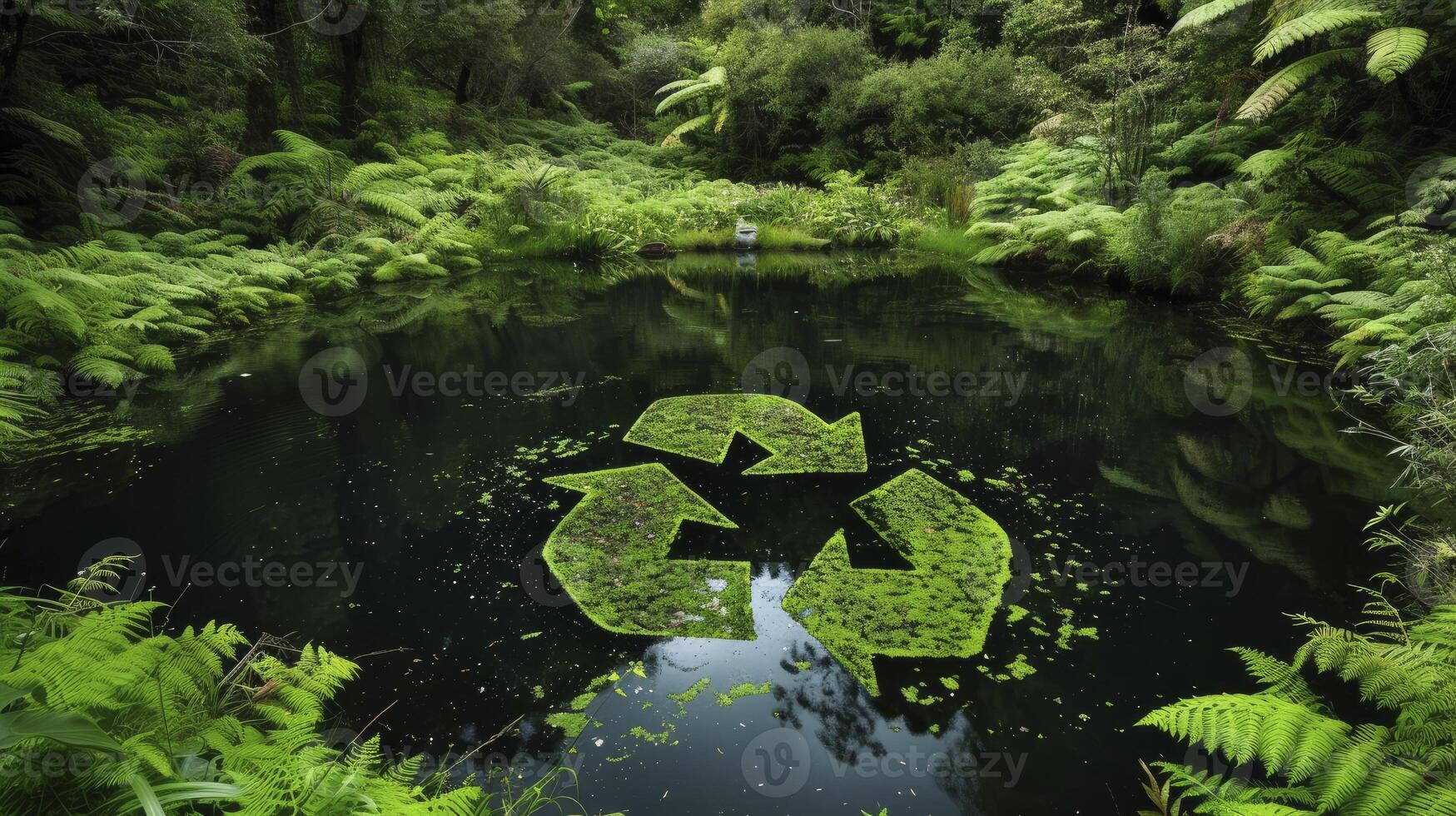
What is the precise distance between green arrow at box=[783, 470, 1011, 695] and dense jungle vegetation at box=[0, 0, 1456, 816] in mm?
682

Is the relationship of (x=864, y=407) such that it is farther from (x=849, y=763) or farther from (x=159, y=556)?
(x=159, y=556)

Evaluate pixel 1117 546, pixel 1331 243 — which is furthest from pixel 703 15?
pixel 1117 546

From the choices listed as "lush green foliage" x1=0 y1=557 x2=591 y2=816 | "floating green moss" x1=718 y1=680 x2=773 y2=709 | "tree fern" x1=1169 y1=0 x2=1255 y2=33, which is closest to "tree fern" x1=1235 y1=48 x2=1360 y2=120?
"tree fern" x1=1169 y1=0 x2=1255 y2=33

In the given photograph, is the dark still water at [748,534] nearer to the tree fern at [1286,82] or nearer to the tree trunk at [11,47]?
the tree fern at [1286,82]

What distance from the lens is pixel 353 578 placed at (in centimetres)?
264

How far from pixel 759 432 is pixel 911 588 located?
61.9 inches

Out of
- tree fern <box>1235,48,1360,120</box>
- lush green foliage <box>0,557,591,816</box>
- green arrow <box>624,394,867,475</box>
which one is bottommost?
green arrow <box>624,394,867,475</box>

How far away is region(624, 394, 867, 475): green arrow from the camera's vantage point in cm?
367

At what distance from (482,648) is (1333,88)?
828cm

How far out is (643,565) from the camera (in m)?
2.75

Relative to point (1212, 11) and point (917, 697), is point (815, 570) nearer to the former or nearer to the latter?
point (917, 697)

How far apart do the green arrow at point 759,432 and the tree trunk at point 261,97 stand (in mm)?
7794

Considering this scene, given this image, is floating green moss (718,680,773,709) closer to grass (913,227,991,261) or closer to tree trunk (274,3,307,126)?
grass (913,227,991,261)

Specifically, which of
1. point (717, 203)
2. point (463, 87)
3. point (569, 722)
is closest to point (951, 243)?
point (717, 203)
